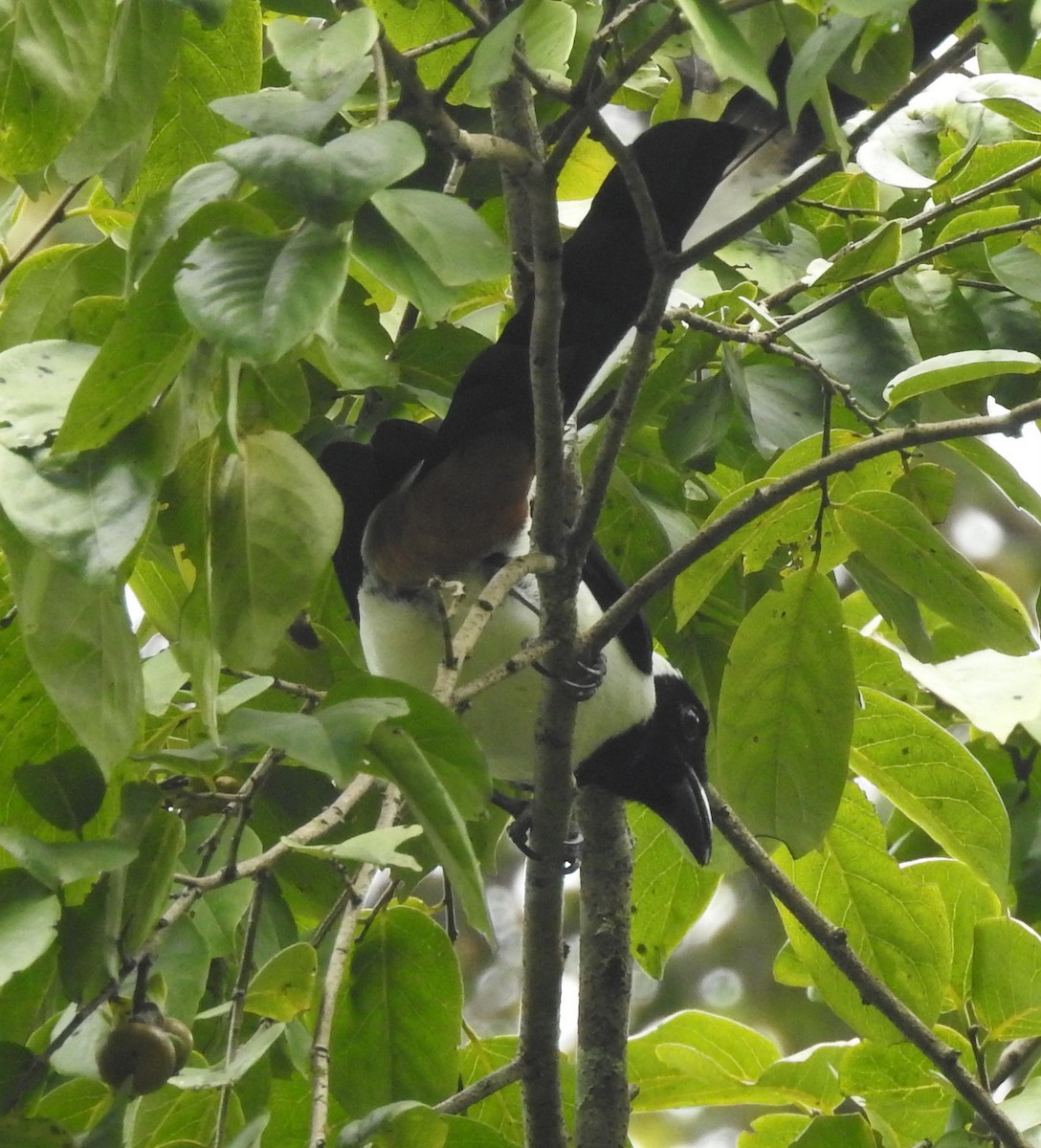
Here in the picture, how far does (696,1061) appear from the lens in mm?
1876

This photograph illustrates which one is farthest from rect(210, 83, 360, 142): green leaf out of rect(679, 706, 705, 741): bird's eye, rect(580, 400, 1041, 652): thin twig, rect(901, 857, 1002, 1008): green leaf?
rect(679, 706, 705, 741): bird's eye

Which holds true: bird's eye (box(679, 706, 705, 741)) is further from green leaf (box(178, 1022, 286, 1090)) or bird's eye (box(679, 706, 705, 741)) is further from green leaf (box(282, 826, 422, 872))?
green leaf (box(282, 826, 422, 872))

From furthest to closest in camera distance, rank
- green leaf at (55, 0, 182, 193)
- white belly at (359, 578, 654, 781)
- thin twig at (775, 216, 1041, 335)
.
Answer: white belly at (359, 578, 654, 781)
thin twig at (775, 216, 1041, 335)
green leaf at (55, 0, 182, 193)

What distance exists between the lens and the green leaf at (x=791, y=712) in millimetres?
1496

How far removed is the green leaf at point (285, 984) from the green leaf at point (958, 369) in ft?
2.30

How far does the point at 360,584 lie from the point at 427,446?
377 mm

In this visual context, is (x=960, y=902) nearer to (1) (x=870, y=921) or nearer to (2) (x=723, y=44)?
(1) (x=870, y=921)

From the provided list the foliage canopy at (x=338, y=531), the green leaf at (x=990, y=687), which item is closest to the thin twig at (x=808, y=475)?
Answer: the foliage canopy at (x=338, y=531)

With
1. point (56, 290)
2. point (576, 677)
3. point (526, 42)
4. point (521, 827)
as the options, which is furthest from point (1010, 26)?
point (521, 827)

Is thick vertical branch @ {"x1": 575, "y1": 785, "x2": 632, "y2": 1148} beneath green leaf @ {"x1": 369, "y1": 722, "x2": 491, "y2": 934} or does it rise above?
beneath

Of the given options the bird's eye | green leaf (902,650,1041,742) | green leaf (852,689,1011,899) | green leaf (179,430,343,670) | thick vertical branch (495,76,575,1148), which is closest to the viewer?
green leaf (179,430,343,670)

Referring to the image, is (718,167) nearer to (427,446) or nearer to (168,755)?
(427,446)

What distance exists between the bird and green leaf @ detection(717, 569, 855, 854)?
24 centimetres

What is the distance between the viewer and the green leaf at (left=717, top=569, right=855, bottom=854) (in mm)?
1496
